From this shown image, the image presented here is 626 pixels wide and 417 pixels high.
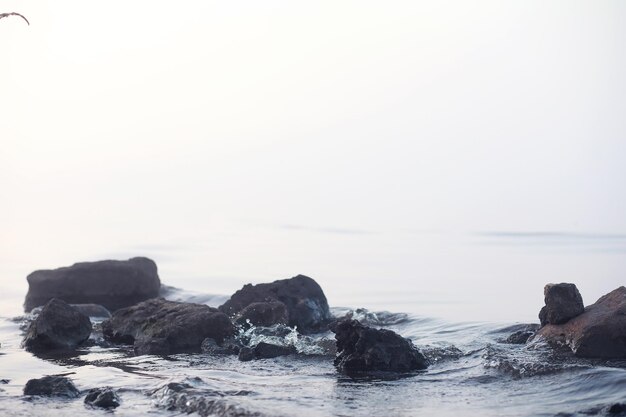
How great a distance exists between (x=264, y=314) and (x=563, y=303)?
474 centimetres

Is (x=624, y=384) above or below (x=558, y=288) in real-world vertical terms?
below

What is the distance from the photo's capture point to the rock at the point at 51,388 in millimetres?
10930

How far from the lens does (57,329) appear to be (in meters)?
14.9

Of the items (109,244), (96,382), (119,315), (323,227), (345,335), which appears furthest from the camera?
(323,227)

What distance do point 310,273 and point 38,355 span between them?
12654 mm

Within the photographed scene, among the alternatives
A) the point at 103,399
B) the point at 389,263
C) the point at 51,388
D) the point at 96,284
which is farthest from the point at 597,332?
the point at 389,263

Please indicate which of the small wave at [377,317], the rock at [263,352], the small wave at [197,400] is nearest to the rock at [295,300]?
the small wave at [377,317]

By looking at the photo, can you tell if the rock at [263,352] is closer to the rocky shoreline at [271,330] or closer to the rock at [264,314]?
the rocky shoreline at [271,330]

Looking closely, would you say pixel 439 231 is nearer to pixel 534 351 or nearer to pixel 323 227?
pixel 323 227

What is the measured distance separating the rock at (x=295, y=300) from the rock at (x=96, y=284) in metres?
4.13

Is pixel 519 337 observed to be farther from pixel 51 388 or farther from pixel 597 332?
pixel 51 388

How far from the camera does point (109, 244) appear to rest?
1473 inches

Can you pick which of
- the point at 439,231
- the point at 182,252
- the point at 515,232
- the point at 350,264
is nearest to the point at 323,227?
the point at 439,231

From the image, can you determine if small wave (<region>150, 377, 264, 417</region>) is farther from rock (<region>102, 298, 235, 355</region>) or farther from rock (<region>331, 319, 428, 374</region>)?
rock (<region>102, 298, 235, 355</region>)
